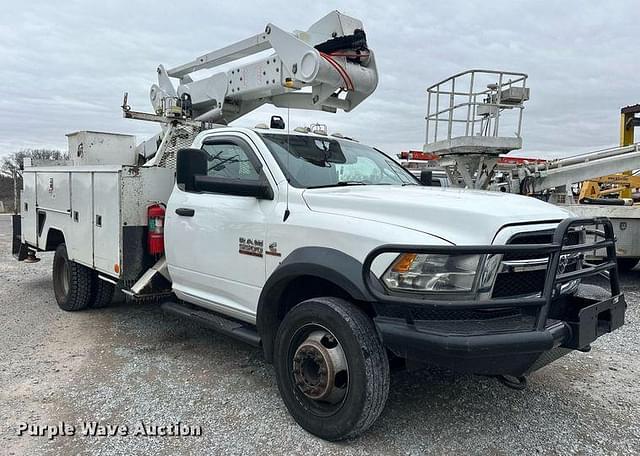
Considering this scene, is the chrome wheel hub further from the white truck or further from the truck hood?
the truck hood

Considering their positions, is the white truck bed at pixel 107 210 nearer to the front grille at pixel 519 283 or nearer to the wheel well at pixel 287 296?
the wheel well at pixel 287 296

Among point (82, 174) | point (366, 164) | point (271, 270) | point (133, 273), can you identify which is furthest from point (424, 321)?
point (82, 174)

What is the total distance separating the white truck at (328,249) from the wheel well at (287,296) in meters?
0.01

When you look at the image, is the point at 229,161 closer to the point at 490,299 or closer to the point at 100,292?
the point at 490,299

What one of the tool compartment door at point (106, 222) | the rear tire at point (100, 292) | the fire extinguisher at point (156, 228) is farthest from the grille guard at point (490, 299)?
the rear tire at point (100, 292)

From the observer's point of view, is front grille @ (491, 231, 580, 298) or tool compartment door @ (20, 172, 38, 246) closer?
front grille @ (491, 231, 580, 298)

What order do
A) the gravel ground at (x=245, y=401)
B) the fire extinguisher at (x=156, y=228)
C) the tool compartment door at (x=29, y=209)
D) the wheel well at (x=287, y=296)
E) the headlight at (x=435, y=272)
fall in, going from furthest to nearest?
the tool compartment door at (x=29, y=209), the fire extinguisher at (x=156, y=228), the wheel well at (x=287, y=296), the gravel ground at (x=245, y=401), the headlight at (x=435, y=272)

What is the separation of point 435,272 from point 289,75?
2893mm

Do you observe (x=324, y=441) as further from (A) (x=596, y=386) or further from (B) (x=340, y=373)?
(A) (x=596, y=386)

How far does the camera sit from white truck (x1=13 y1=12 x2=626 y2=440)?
2748mm

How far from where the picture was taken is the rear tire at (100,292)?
6.13m

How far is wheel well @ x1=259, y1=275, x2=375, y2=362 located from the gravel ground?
0.50 m

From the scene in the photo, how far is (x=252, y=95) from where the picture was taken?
571cm

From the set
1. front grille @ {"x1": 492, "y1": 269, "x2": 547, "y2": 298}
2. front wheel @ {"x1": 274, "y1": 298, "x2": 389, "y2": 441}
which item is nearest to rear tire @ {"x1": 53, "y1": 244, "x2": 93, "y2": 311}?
front wheel @ {"x1": 274, "y1": 298, "x2": 389, "y2": 441}
